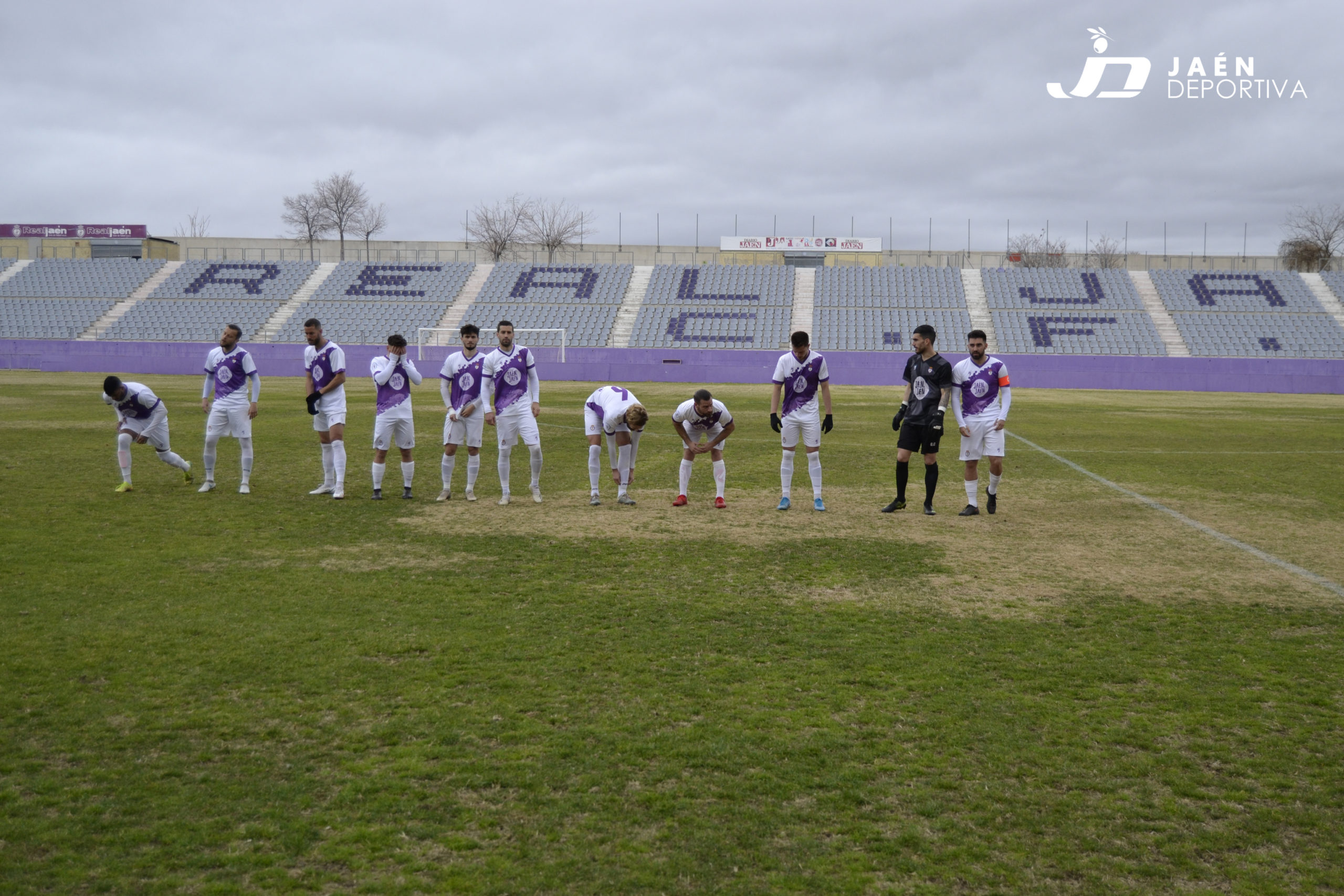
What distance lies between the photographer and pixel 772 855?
12.0 feet

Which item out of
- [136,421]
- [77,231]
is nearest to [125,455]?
[136,421]

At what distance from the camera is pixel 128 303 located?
56062 millimetres

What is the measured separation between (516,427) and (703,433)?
7.27ft

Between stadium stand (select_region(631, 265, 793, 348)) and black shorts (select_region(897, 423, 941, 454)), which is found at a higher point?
stadium stand (select_region(631, 265, 793, 348))

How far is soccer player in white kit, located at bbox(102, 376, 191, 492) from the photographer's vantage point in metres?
11.6

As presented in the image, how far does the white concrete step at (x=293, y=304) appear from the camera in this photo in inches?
2064

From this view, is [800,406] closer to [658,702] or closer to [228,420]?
[658,702]

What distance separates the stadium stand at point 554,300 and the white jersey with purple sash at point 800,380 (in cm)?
4038

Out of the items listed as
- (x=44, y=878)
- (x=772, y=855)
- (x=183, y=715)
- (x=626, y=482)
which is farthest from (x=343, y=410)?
(x=772, y=855)

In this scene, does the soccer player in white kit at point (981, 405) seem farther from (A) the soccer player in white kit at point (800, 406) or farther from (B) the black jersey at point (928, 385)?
(A) the soccer player in white kit at point (800, 406)

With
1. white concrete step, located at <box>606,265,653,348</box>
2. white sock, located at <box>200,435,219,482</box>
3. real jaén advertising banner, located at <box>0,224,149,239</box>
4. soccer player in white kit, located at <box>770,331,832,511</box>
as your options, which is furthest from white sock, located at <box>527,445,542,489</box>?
real jaén advertising banner, located at <box>0,224,149,239</box>

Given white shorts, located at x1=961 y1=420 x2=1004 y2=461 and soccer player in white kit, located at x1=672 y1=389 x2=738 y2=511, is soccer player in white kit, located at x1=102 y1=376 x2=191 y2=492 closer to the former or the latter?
soccer player in white kit, located at x1=672 y1=389 x2=738 y2=511

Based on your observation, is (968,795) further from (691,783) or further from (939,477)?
(939,477)

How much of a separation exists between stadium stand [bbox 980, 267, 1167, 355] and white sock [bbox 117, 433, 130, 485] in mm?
43909
